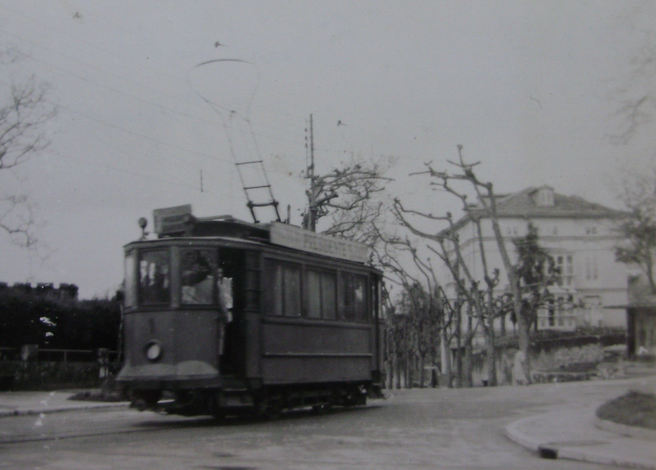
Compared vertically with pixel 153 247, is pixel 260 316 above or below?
below

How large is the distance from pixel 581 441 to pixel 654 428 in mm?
949

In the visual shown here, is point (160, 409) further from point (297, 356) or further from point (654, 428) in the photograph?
point (654, 428)

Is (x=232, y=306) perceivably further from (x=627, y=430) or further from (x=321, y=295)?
(x=627, y=430)

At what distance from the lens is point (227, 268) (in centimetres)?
1438

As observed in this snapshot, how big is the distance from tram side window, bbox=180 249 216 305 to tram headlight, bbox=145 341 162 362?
77 centimetres

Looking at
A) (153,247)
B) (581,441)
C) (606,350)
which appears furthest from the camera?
(606,350)

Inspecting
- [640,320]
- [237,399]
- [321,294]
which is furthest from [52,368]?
[640,320]

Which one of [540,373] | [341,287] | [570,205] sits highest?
[570,205]

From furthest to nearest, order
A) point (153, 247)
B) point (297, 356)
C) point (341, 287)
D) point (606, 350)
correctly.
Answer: point (606, 350)
point (341, 287)
point (297, 356)
point (153, 247)

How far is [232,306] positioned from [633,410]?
6165mm

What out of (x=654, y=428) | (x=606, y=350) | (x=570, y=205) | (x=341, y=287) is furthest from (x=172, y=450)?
(x=606, y=350)

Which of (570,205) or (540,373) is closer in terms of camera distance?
(570,205)

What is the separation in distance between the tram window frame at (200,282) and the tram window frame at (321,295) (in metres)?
2.24

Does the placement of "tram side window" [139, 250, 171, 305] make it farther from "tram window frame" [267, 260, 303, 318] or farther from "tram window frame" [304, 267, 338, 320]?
"tram window frame" [304, 267, 338, 320]
